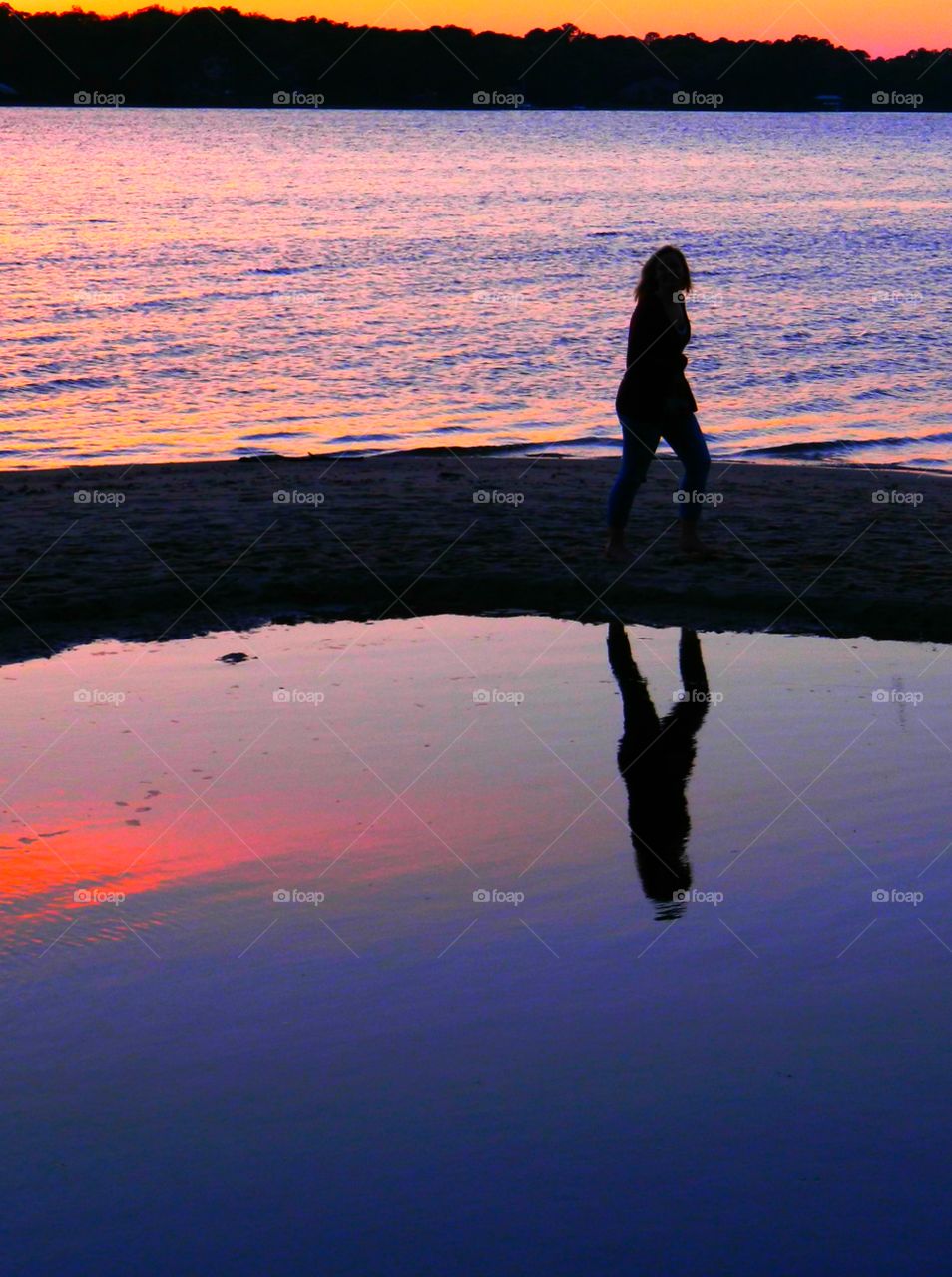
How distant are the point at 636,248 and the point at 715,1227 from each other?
44821mm

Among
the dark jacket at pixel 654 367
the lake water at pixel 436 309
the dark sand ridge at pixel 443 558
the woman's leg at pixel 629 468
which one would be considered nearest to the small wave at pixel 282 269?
the lake water at pixel 436 309

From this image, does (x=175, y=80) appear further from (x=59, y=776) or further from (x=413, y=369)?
(x=59, y=776)

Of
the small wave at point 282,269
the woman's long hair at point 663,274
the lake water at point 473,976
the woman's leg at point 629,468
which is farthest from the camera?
the small wave at point 282,269

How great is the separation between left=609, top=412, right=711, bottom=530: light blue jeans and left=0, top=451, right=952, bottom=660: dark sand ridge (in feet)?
1.25

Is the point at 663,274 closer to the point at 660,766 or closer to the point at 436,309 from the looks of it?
the point at 660,766

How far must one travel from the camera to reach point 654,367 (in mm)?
9570

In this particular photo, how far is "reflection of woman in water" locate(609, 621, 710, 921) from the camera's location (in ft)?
17.3

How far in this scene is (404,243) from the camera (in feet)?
148

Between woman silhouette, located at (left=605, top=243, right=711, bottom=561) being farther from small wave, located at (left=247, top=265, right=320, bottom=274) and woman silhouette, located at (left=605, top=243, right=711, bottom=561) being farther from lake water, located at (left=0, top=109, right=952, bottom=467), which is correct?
small wave, located at (left=247, top=265, right=320, bottom=274)

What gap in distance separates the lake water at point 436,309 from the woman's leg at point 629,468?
8.27 metres

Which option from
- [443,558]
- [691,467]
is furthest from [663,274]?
[443,558]

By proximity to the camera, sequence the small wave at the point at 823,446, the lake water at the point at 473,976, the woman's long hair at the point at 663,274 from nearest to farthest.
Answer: the lake water at the point at 473,976, the woman's long hair at the point at 663,274, the small wave at the point at 823,446

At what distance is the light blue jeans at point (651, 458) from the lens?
380 inches

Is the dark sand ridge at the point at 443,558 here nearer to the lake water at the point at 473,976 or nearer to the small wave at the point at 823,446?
the lake water at the point at 473,976
